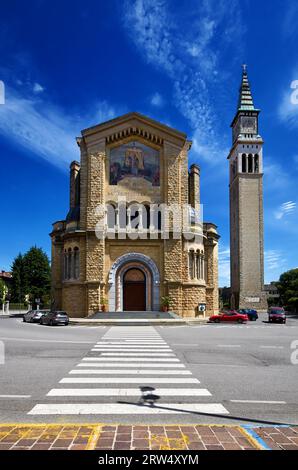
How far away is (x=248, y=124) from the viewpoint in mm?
73125

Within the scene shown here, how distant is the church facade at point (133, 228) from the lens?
34938 millimetres

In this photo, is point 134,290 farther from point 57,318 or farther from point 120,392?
point 120,392

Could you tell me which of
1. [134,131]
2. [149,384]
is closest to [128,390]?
[149,384]

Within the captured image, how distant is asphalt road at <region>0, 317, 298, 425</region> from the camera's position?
21.5ft

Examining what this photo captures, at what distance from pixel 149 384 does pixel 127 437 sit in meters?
3.78

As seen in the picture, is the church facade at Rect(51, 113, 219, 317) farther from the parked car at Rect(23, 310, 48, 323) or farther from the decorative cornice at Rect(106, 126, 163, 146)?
the parked car at Rect(23, 310, 48, 323)

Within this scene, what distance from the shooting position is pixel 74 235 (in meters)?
35.7

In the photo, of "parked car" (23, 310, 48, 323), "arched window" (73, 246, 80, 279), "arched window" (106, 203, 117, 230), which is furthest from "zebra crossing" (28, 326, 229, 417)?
"arched window" (106, 203, 117, 230)

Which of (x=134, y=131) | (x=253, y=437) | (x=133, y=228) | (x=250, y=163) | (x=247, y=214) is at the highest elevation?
(x=250, y=163)

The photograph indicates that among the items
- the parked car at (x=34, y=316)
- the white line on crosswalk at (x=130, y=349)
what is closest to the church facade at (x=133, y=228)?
the parked car at (x=34, y=316)

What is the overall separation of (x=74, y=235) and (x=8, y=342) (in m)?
19.2

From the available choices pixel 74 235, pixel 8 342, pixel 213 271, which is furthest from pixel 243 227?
pixel 8 342

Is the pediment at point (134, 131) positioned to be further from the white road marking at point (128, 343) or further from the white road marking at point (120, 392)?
the white road marking at point (120, 392)

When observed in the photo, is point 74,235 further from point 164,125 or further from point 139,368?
point 139,368
